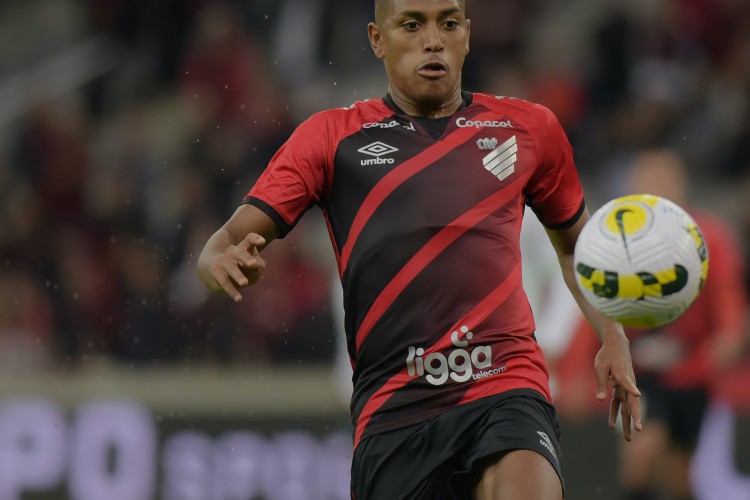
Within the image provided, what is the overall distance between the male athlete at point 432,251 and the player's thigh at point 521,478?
2 cm

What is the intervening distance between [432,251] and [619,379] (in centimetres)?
83

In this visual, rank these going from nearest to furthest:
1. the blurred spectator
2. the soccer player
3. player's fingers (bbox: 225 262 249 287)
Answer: player's fingers (bbox: 225 262 249 287) → the soccer player → the blurred spectator

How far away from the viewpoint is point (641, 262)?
4.36 metres

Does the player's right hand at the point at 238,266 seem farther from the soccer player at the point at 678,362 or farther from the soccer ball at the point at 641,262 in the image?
the soccer player at the point at 678,362

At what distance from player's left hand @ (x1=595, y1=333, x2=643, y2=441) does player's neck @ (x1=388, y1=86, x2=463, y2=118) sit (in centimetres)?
104

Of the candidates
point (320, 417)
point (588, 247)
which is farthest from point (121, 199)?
point (588, 247)

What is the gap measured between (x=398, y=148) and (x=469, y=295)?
2.00 feet

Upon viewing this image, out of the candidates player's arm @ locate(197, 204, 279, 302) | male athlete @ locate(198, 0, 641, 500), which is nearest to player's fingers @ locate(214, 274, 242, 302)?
player's arm @ locate(197, 204, 279, 302)

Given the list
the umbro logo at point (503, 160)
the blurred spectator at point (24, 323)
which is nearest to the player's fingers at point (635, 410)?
the umbro logo at point (503, 160)

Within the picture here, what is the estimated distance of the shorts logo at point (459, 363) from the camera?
4.76 metres

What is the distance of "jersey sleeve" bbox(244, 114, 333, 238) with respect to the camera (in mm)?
4863

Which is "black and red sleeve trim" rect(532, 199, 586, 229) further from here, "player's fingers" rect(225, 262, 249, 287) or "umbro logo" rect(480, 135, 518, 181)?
"player's fingers" rect(225, 262, 249, 287)

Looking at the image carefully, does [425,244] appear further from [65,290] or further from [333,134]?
[65,290]

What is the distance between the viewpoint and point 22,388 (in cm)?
957
